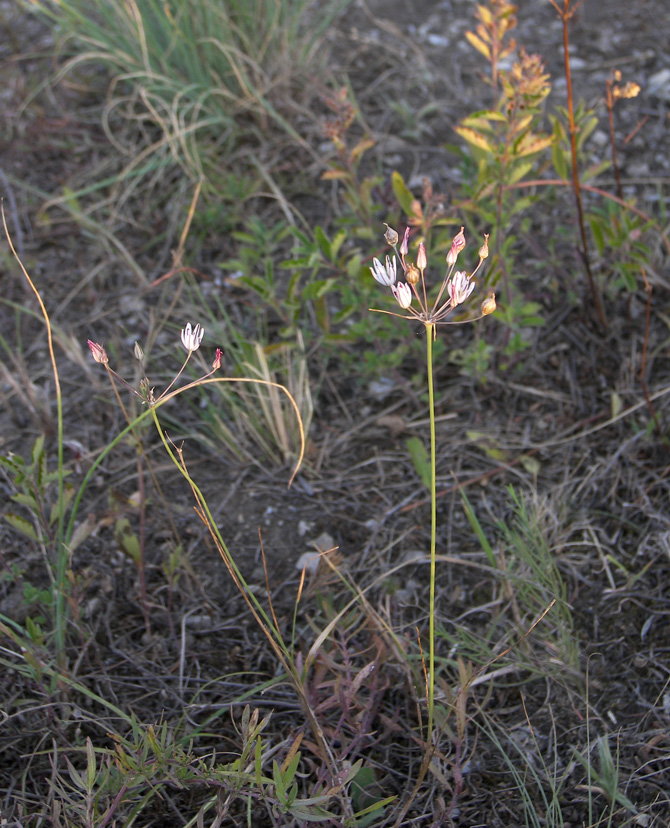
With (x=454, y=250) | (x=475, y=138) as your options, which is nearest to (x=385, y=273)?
(x=454, y=250)

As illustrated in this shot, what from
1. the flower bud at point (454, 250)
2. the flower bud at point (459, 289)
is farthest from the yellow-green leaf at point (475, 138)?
the flower bud at point (459, 289)

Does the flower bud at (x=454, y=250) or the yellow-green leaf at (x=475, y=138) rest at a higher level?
the flower bud at (x=454, y=250)

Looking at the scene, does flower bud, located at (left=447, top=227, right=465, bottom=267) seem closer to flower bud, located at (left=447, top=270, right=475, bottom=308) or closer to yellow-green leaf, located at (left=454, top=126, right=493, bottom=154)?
flower bud, located at (left=447, top=270, right=475, bottom=308)

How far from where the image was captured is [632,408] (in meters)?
1.87

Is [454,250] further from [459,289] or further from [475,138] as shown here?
[475,138]

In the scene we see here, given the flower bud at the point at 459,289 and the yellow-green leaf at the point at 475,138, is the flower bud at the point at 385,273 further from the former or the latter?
the yellow-green leaf at the point at 475,138

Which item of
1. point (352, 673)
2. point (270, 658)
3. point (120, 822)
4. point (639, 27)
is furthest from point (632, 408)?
point (639, 27)

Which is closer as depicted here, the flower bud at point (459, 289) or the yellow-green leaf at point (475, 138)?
the flower bud at point (459, 289)

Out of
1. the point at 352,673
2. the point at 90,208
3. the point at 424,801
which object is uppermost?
the point at 90,208

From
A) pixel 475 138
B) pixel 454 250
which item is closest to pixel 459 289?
pixel 454 250

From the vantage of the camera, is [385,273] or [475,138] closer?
[385,273]

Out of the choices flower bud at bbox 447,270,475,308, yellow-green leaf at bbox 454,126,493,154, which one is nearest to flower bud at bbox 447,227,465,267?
flower bud at bbox 447,270,475,308

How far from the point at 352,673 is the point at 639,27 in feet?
9.34

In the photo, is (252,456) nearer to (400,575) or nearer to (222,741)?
(400,575)
